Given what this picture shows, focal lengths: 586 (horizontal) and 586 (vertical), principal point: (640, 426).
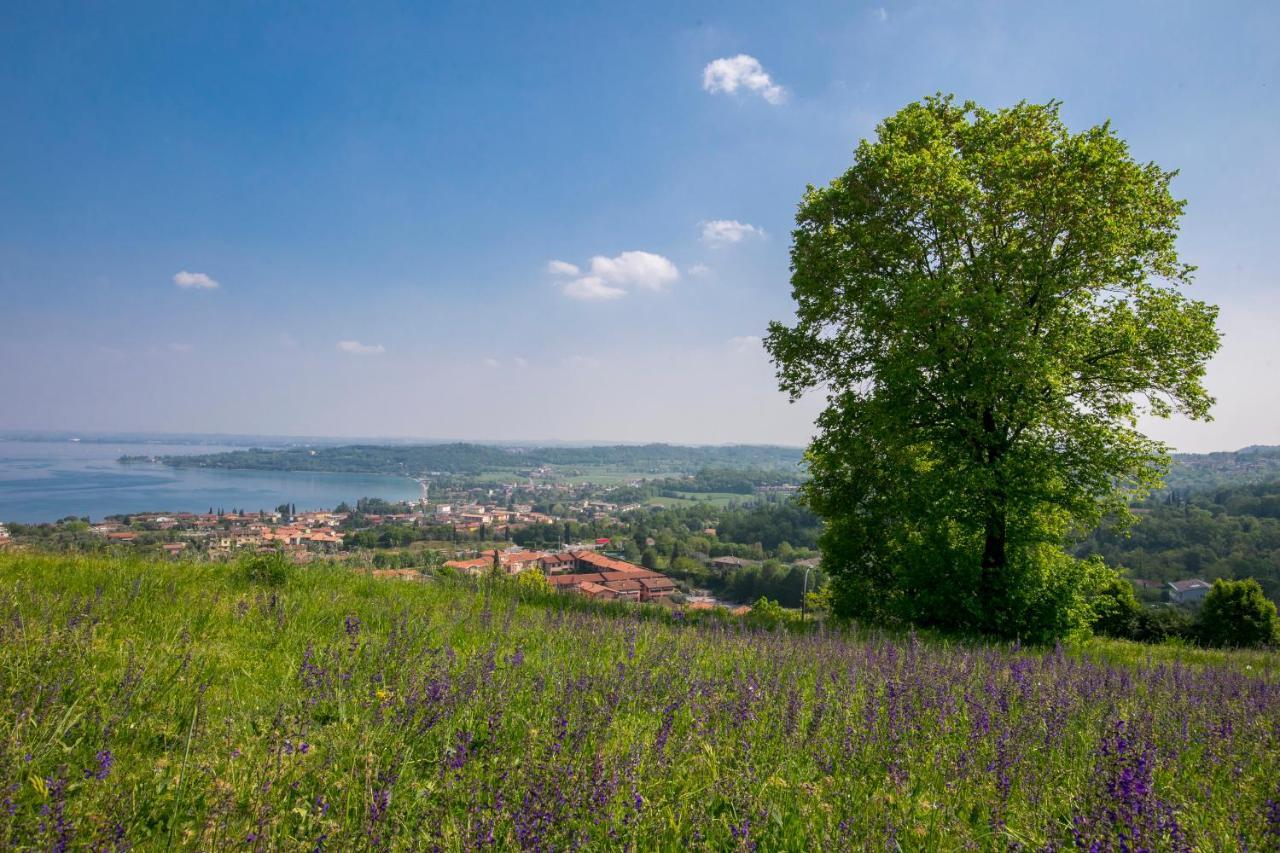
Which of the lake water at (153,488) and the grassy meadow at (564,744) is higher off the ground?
the grassy meadow at (564,744)

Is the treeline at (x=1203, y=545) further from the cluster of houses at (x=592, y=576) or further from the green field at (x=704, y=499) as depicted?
the green field at (x=704, y=499)

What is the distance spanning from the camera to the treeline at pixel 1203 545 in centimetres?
3728

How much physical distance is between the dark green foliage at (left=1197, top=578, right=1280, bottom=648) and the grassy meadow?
24025 millimetres

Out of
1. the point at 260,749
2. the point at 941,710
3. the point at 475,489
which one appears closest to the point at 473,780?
the point at 260,749

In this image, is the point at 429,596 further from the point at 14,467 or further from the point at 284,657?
the point at 14,467

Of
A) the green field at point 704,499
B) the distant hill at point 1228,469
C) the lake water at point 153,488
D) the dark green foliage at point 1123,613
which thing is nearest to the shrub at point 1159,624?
the dark green foliage at point 1123,613

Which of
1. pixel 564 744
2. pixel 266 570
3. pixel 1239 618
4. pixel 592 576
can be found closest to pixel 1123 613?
pixel 1239 618

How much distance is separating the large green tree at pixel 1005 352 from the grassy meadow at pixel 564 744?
726cm

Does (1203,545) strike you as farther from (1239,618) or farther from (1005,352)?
(1005,352)

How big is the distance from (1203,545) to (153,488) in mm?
126777

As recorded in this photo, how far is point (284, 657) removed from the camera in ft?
15.4

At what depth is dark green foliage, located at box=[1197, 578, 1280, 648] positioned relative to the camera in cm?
2189

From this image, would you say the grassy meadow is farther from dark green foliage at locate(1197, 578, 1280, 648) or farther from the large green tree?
dark green foliage at locate(1197, 578, 1280, 648)

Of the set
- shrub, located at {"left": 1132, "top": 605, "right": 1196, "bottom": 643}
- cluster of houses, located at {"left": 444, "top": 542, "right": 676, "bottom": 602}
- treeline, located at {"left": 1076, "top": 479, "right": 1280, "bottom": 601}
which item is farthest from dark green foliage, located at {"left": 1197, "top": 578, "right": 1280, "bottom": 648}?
cluster of houses, located at {"left": 444, "top": 542, "right": 676, "bottom": 602}
